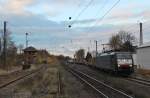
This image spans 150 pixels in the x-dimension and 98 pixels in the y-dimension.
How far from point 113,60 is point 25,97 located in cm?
2696

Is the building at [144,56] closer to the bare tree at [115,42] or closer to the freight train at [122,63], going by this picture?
the freight train at [122,63]

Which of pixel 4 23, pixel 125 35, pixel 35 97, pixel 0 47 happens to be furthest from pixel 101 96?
pixel 125 35

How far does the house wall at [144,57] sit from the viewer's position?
59.4 meters

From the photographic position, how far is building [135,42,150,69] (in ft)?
195

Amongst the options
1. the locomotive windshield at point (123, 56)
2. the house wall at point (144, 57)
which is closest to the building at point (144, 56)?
A: the house wall at point (144, 57)

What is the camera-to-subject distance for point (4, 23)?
67938mm

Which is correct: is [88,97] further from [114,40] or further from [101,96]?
[114,40]

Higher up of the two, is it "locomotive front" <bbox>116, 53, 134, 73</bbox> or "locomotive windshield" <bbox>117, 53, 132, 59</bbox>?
"locomotive windshield" <bbox>117, 53, 132, 59</bbox>

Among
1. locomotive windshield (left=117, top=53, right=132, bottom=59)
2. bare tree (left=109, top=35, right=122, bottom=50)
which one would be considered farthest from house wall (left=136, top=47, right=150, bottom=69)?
bare tree (left=109, top=35, right=122, bottom=50)

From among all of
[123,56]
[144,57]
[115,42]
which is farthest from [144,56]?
[115,42]

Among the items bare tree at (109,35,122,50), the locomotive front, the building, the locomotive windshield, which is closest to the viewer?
the locomotive front

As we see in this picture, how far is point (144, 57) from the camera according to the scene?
2416 inches

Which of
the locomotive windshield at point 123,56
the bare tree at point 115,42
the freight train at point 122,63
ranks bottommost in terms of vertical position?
the freight train at point 122,63

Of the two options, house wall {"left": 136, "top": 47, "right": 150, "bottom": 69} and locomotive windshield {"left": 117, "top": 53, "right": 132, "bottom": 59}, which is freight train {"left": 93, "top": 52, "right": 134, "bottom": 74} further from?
house wall {"left": 136, "top": 47, "right": 150, "bottom": 69}
